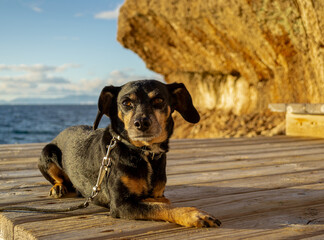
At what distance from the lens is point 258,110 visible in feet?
42.7

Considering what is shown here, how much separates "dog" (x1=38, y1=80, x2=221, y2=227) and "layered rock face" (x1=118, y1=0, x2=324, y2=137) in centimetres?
670

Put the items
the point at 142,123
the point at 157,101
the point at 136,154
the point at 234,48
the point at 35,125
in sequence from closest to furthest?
1. the point at 142,123
2. the point at 136,154
3. the point at 157,101
4. the point at 234,48
5. the point at 35,125

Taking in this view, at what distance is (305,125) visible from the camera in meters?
7.18

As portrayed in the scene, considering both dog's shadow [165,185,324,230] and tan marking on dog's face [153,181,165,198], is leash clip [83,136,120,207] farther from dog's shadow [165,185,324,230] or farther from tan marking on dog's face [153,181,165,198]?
dog's shadow [165,185,324,230]

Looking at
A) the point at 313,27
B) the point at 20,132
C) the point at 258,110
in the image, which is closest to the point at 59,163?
the point at 313,27

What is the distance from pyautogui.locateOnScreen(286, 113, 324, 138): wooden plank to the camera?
686cm

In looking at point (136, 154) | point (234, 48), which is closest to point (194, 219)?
point (136, 154)

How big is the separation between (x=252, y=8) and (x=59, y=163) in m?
9.19

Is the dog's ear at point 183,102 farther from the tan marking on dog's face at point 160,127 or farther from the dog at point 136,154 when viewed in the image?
the tan marking on dog's face at point 160,127

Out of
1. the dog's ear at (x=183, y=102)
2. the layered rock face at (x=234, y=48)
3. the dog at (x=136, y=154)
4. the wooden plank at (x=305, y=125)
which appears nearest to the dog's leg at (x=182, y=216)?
the dog at (x=136, y=154)

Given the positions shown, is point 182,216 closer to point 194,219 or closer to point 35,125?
point 194,219

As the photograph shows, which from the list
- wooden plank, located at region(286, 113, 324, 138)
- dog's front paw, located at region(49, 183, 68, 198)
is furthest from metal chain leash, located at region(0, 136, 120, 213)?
wooden plank, located at region(286, 113, 324, 138)

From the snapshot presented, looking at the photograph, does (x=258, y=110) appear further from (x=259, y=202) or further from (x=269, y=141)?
(x=259, y=202)

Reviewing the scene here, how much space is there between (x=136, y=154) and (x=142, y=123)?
0.24 m
